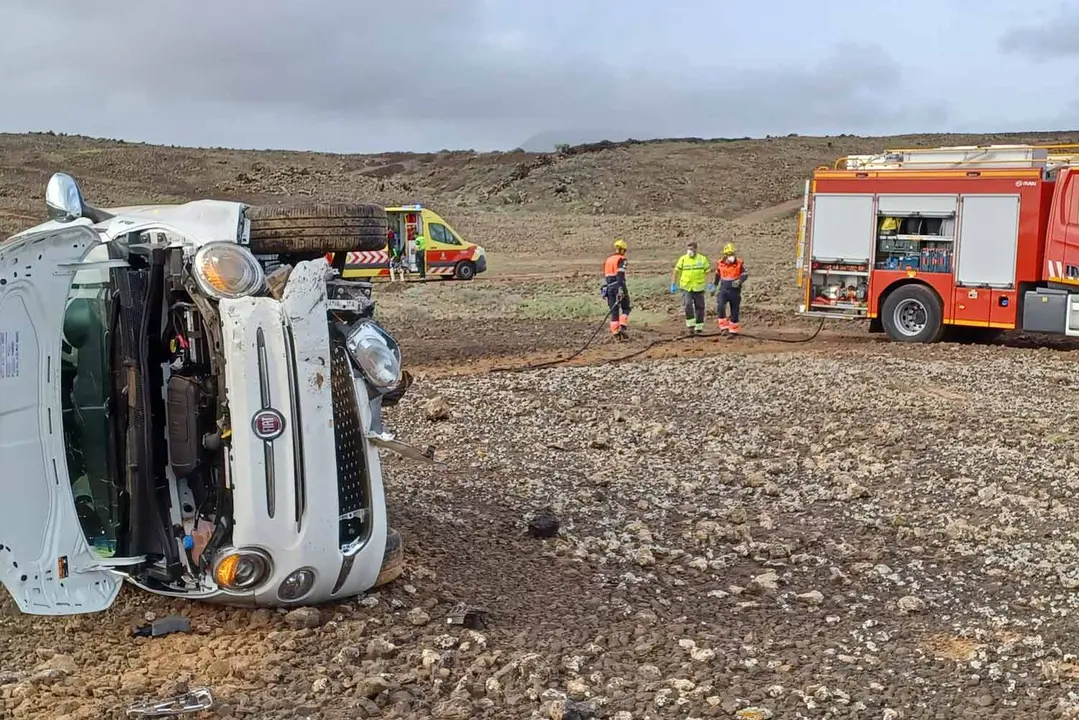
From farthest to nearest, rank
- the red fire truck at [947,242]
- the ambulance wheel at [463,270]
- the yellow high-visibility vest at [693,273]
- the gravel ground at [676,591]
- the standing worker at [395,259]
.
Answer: the ambulance wheel at [463,270] → the standing worker at [395,259] → the yellow high-visibility vest at [693,273] → the red fire truck at [947,242] → the gravel ground at [676,591]

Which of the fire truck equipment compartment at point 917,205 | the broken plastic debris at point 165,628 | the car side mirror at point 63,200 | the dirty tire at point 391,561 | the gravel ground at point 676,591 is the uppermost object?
the fire truck equipment compartment at point 917,205

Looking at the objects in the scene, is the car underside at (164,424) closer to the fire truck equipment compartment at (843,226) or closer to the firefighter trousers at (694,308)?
the firefighter trousers at (694,308)

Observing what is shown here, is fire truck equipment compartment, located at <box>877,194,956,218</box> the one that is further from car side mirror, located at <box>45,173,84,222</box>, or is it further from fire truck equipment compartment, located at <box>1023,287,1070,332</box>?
car side mirror, located at <box>45,173,84,222</box>

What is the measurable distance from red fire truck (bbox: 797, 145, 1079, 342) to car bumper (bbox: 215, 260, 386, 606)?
504 inches

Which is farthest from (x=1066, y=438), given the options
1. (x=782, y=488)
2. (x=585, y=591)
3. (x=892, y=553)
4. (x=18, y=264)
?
(x=18, y=264)

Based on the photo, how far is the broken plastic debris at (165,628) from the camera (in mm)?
4789

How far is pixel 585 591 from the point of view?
5.64 metres

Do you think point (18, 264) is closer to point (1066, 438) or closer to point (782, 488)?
point (782, 488)

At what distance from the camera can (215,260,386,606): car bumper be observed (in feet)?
14.9

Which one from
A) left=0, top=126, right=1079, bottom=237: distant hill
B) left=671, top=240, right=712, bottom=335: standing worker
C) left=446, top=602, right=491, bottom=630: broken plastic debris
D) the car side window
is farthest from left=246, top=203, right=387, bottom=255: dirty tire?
left=0, top=126, right=1079, bottom=237: distant hill

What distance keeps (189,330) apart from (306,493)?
937 mm

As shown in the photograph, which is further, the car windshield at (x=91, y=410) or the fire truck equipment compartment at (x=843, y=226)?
the fire truck equipment compartment at (x=843, y=226)

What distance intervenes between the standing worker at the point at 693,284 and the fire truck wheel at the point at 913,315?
268cm

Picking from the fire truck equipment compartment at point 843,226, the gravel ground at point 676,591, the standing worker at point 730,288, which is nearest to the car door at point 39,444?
the gravel ground at point 676,591
